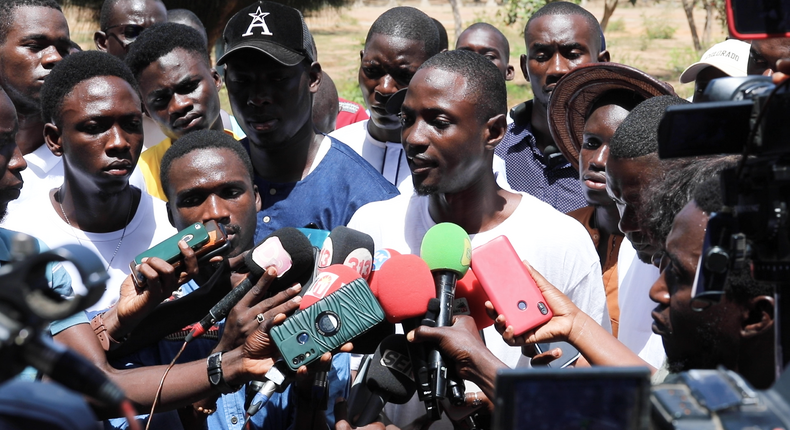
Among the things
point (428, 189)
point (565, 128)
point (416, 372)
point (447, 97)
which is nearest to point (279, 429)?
point (416, 372)

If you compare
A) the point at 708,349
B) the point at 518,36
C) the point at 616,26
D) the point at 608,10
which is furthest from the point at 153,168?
the point at 616,26

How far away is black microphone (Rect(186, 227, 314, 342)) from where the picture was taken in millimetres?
2488

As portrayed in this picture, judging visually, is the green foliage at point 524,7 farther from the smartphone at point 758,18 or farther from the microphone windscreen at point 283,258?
the smartphone at point 758,18

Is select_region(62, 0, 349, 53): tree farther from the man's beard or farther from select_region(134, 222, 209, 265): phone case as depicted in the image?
the man's beard

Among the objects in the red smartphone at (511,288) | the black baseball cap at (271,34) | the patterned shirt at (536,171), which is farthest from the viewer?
the patterned shirt at (536,171)

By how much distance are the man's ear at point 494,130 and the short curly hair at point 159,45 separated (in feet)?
5.82

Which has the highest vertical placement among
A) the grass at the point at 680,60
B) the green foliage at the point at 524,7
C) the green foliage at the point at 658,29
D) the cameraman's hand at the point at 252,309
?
the cameraman's hand at the point at 252,309

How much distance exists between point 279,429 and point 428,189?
103 cm

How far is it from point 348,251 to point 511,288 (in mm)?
515

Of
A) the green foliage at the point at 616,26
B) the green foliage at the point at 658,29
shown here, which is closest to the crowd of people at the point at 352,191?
the green foliage at the point at 658,29

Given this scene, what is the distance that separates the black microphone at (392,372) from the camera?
239cm

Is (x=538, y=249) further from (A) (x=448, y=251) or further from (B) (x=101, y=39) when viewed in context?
(B) (x=101, y=39)

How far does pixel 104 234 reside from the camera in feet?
11.4

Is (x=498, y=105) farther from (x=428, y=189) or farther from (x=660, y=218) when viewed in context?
(x=660, y=218)
